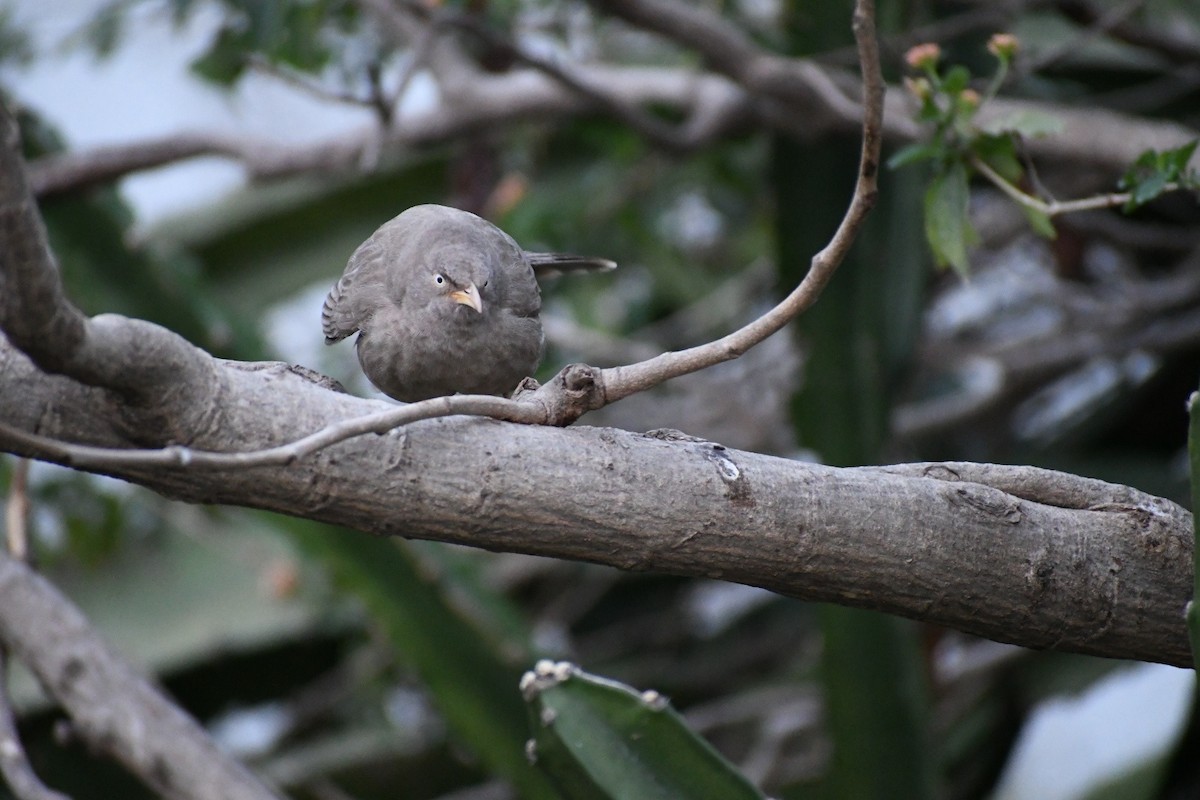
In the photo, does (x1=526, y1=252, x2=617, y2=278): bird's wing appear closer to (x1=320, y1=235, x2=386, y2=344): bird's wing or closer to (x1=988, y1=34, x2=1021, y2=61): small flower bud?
(x1=320, y1=235, x2=386, y2=344): bird's wing

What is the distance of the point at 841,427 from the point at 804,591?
1.45m

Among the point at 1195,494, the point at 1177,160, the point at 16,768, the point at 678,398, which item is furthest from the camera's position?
the point at 678,398

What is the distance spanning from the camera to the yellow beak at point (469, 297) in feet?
6.94

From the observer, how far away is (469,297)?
6.96ft

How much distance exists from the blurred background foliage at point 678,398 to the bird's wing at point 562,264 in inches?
23.6

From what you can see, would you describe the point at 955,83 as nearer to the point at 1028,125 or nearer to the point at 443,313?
the point at 1028,125

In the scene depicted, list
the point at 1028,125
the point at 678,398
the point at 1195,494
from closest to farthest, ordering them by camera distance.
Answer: the point at 1195,494 → the point at 1028,125 → the point at 678,398

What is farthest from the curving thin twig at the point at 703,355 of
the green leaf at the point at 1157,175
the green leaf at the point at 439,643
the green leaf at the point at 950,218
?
the green leaf at the point at 439,643

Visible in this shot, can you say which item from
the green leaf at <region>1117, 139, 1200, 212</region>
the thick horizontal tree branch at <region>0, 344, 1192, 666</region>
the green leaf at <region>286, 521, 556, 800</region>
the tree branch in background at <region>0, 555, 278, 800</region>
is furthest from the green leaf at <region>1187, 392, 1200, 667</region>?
the tree branch in background at <region>0, 555, 278, 800</region>

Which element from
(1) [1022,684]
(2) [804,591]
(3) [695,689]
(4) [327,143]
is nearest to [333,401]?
(2) [804,591]

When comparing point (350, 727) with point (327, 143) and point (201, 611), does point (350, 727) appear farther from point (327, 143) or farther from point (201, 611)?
point (327, 143)

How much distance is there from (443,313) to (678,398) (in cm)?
251

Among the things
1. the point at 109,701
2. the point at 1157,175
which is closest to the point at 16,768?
the point at 109,701

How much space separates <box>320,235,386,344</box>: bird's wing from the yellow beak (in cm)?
17
